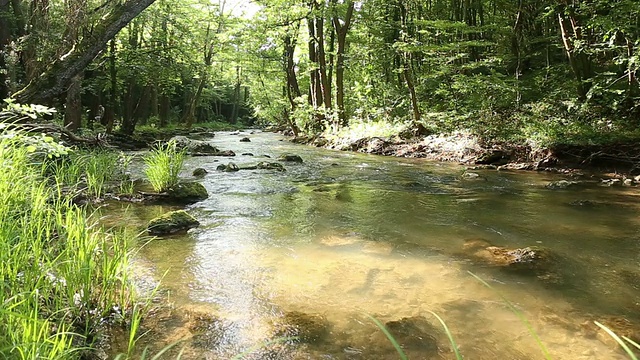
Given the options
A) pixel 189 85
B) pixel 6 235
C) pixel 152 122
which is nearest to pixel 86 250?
pixel 6 235

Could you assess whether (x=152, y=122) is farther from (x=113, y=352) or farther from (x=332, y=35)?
(x=113, y=352)

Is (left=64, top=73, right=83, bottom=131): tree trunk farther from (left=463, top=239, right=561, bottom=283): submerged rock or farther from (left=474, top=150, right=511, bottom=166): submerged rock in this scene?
(left=463, top=239, right=561, bottom=283): submerged rock

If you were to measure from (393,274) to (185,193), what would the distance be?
177 inches

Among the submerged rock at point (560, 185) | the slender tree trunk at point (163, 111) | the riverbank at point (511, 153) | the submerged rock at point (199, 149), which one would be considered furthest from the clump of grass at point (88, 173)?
the slender tree trunk at point (163, 111)

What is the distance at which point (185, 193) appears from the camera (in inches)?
282

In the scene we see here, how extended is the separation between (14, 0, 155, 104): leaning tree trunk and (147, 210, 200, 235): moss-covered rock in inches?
128

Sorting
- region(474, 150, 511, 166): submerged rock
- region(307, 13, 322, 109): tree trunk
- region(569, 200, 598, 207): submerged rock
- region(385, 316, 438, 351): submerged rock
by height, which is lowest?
region(569, 200, 598, 207): submerged rock

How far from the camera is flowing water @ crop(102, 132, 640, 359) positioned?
2.80 metres

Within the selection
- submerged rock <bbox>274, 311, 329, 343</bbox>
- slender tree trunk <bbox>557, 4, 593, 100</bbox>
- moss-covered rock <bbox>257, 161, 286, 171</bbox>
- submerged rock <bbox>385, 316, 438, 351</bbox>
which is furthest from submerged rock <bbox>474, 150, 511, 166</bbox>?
submerged rock <bbox>274, 311, 329, 343</bbox>

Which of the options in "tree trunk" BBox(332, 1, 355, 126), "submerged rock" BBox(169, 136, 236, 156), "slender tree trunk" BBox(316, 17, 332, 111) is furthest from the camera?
"slender tree trunk" BBox(316, 17, 332, 111)

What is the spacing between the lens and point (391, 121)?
57.4ft

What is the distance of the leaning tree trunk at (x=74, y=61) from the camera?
648 cm

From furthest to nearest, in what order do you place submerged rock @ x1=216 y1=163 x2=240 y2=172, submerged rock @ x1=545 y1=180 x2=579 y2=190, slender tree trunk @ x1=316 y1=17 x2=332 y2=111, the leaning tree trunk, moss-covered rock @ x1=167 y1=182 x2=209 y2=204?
slender tree trunk @ x1=316 y1=17 x2=332 y2=111
submerged rock @ x1=216 y1=163 x2=240 y2=172
submerged rock @ x1=545 y1=180 x2=579 y2=190
moss-covered rock @ x1=167 y1=182 x2=209 y2=204
the leaning tree trunk

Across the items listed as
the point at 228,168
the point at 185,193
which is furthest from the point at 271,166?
the point at 185,193
